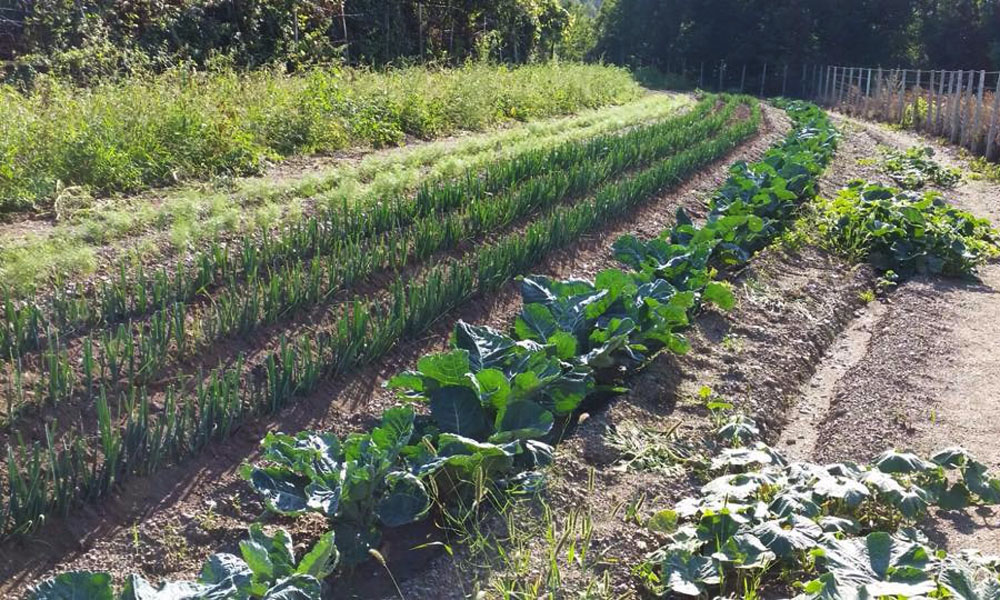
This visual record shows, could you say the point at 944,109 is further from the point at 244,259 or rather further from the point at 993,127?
the point at 244,259

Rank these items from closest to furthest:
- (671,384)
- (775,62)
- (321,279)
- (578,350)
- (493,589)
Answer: (493,589) < (578,350) < (671,384) < (321,279) < (775,62)

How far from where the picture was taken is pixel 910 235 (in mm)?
7336

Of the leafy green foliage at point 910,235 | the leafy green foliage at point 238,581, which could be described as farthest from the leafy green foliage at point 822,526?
the leafy green foliage at point 910,235

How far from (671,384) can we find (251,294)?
225cm

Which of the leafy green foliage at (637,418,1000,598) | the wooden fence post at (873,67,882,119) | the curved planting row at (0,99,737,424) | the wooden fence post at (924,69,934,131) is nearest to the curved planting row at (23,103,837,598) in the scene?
the leafy green foliage at (637,418,1000,598)

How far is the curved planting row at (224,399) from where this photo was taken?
3021 mm

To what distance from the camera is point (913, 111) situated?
19.8m

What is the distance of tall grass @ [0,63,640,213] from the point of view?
6.83 m

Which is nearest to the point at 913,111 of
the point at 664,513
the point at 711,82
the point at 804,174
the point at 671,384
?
the point at 804,174

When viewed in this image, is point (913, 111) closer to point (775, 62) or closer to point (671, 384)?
point (671, 384)

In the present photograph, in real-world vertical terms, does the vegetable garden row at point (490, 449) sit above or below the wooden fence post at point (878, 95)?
below

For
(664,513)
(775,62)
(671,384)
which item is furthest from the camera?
(775,62)

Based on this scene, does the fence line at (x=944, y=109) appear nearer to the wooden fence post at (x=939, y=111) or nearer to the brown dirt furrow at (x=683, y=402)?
the wooden fence post at (x=939, y=111)

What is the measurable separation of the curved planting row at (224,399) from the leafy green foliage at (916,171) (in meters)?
7.00
